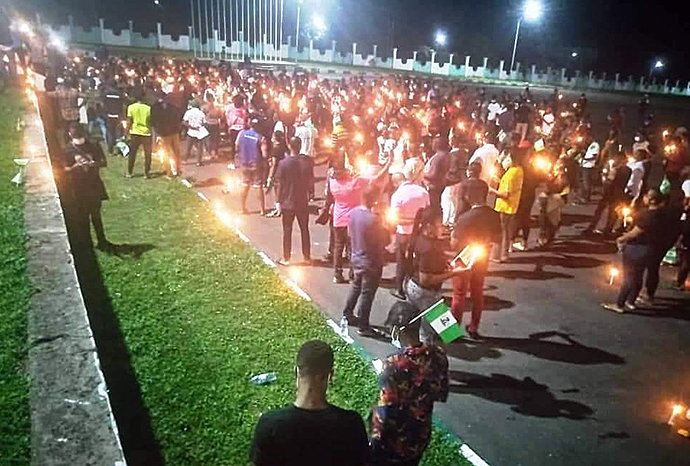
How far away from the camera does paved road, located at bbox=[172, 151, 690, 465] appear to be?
18.9ft

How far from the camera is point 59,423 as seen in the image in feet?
13.7

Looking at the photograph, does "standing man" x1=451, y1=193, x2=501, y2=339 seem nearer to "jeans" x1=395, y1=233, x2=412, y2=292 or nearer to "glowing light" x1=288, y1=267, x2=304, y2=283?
"jeans" x1=395, y1=233, x2=412, y2=292

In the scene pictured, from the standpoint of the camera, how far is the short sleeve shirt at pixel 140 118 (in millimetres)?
14406

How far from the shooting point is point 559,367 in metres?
7.17

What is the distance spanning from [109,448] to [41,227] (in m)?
5.35

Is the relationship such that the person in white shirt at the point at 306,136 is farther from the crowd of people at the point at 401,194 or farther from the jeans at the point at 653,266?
the jeans at the point at 653,266

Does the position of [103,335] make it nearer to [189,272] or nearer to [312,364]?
[189,272]

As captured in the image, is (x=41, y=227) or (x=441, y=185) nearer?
(x=41, y=227)

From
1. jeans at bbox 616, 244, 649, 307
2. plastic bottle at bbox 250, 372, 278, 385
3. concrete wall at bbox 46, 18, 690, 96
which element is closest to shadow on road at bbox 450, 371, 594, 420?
plastic bottle at bbox 250, 372, 278, 385

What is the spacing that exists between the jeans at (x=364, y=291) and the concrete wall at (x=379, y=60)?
51.5m

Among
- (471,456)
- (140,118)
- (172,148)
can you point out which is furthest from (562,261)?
(140,118)

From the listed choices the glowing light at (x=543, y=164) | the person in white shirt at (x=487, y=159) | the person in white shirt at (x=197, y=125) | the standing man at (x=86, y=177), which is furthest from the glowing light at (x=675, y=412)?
the person in white shirt at (x=197, y=125)

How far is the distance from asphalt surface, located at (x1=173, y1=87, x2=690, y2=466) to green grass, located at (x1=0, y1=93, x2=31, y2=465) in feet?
11.9

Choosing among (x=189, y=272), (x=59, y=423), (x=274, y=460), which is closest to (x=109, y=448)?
(x=59, y=423)
